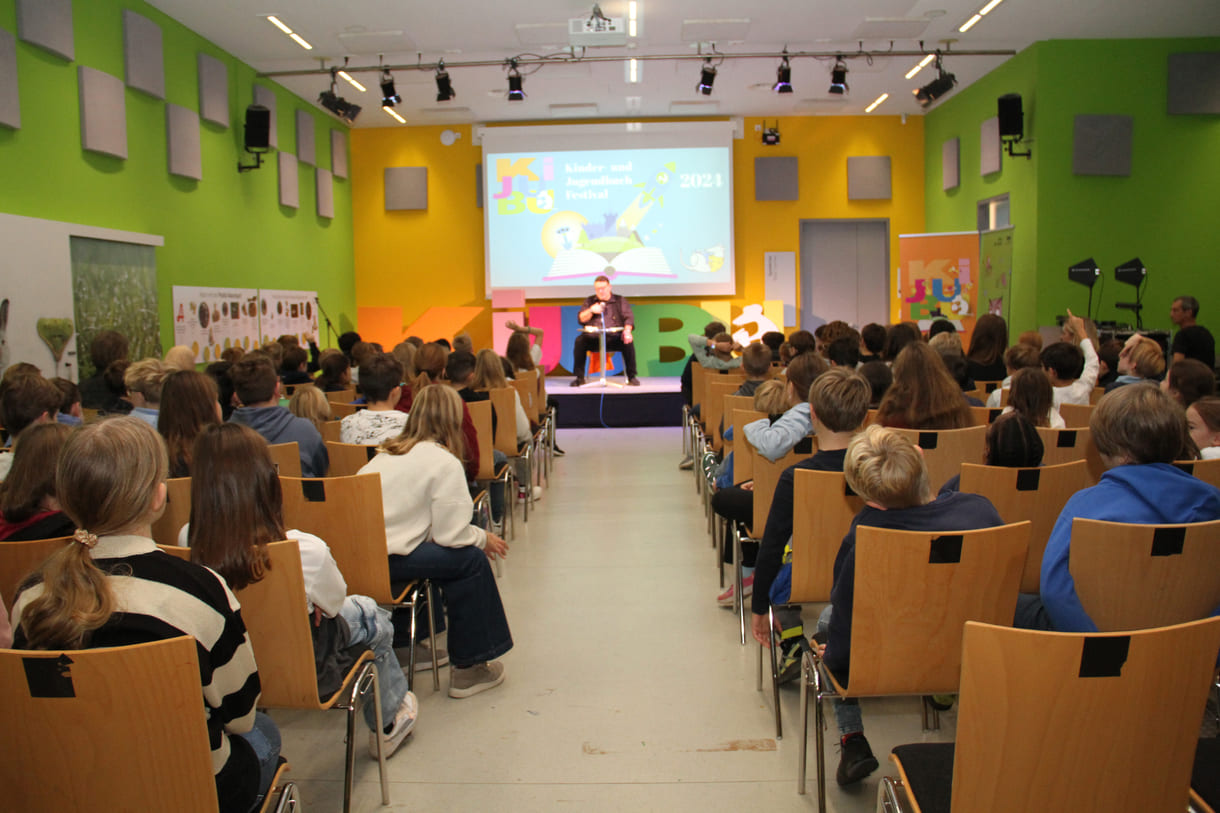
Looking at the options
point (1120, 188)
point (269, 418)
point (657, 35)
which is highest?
point (657, 35)

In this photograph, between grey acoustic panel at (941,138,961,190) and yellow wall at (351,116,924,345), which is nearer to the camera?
grey acoustic panel at (941,138,961,190)

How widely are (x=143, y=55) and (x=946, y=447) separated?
7.16 metres

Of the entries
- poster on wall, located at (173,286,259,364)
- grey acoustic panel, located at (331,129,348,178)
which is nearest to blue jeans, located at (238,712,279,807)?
poster on wall, located at (173,286,259,364)

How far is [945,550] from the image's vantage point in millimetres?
1840

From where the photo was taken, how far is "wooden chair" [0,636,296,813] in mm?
1288

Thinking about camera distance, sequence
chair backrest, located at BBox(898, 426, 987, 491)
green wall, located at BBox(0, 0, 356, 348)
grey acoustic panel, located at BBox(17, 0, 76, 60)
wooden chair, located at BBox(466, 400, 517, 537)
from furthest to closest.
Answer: green wall, located at BBox(0, 0, 356, 348)
grey acoustic panel, located at BBox(17, 0, 76, 60)
wooden chair, located at BBox(466, 400, 517, 537)
chair backrest, located at BBox(898, 426, 987, 491)

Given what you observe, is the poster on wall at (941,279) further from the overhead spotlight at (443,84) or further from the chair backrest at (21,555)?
the chair backrest at (21,555)

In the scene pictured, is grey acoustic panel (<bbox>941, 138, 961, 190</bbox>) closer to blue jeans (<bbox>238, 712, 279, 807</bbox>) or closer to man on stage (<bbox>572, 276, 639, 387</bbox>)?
man on stage (<bbox>572, 276, 639, 387</bbox>)

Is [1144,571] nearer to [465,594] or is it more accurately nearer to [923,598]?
[923,598]

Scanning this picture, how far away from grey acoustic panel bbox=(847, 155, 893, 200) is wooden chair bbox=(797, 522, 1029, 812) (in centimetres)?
1108

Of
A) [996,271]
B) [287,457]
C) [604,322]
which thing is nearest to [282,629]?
[287,457]

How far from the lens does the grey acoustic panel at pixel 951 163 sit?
1092 cm

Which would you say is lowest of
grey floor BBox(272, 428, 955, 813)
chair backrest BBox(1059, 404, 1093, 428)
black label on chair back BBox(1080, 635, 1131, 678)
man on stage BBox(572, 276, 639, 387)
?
grey floor BBox(272, 428, 955, 813)

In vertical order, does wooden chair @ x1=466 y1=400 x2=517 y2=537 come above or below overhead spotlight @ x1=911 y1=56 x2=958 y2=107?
below
